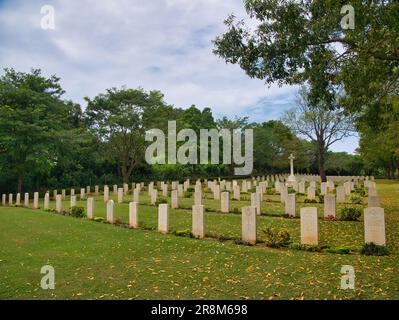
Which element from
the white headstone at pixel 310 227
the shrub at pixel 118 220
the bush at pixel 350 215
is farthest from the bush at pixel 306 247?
the shrub at pixel 118 220

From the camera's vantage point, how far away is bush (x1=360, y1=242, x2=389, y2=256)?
27.3 feet

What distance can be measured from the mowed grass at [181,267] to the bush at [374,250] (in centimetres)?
23

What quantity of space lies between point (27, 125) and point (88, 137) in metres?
9.92

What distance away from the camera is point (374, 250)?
27.7 feet

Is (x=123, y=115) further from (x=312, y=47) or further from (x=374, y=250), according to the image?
(x=374, y=250)

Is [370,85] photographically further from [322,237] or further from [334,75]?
[322,237]

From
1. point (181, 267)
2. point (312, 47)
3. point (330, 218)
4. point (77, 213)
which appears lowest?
point (181, 267)

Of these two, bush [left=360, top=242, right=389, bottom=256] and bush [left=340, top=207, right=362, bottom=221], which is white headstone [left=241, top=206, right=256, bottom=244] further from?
bush [left=340, top=207, right=362, bottom=221]

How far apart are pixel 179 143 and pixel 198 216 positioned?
30.8 metres

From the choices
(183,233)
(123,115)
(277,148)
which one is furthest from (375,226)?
(277,148)

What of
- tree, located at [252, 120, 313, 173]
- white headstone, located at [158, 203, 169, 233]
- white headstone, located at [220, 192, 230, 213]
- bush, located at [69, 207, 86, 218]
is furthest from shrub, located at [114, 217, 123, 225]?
tree, located at [252, 120, 313, 173]

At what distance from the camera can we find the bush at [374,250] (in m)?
8.32

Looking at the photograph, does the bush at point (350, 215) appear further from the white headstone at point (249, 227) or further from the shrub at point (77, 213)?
the shrub at point (77, 213)
